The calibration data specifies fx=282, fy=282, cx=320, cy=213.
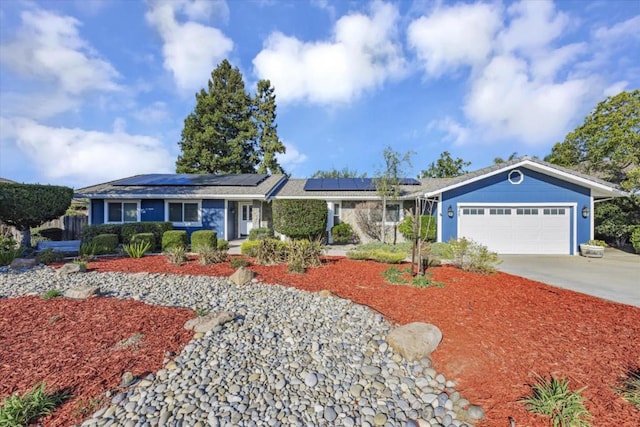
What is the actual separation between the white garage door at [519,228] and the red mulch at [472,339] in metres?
6.96

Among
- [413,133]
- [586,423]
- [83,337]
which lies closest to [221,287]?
[83,337]

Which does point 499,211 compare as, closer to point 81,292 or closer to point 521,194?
point 521,194

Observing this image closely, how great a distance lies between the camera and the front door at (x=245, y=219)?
55.1ft

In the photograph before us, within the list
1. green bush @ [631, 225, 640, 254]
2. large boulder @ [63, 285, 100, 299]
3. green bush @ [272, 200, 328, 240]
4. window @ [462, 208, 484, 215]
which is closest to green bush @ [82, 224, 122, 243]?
green bush @ [272, 200, 328, 240]

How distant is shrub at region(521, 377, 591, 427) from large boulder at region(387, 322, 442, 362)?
1066mm

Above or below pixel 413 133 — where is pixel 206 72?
above

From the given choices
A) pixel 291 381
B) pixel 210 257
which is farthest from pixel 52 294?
pixel 291 381

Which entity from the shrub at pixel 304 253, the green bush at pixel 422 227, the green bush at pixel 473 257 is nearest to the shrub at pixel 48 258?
the shrub at pixel 304 253

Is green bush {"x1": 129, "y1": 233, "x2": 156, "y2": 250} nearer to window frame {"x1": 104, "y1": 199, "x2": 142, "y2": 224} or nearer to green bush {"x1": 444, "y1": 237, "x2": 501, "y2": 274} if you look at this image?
window frame {"x1": 104, "y1": 199, "x2": 142, "y2": 224}

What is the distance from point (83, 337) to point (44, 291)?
3.06 metres

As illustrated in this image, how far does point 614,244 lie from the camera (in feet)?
49.3

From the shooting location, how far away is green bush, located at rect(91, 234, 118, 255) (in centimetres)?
1015

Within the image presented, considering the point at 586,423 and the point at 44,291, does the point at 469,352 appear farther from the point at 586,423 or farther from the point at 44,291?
the point at 44,291

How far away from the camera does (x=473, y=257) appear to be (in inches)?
306
